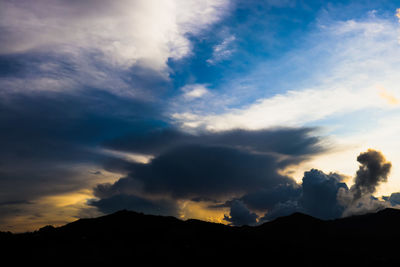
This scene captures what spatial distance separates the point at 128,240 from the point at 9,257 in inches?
1792

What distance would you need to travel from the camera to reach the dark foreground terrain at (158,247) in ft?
377

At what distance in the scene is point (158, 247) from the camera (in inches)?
5177

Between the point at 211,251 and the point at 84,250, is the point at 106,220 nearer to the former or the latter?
the point at 84,250

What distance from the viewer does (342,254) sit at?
16525cm

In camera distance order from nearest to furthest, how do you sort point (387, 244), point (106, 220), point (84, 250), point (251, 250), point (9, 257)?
point (9, 257) < point (84, 250) < point (251, 250) < point (106, 220) < point (387, 244)

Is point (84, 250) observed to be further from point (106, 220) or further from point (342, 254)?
point (342, 254)

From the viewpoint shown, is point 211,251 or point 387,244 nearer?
point 211,251

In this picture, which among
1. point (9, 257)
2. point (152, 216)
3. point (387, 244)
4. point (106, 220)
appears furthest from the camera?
point (387, 244)

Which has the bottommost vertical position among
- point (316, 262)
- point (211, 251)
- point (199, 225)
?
point (316, 262)

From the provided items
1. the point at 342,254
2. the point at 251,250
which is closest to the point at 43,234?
the point at 251,250

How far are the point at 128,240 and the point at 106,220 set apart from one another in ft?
106

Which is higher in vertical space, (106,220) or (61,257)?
(106,220)

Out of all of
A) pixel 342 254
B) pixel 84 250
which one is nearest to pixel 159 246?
pixel 84 250

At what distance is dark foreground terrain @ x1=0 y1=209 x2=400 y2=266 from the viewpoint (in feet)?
377
